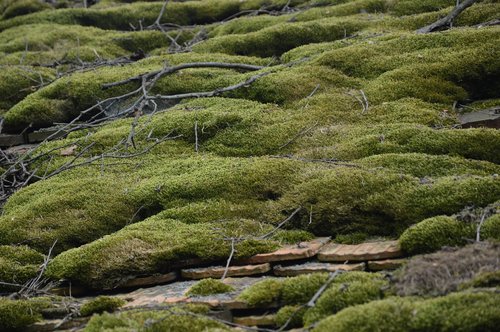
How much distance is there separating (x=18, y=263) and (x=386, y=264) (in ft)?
10.3

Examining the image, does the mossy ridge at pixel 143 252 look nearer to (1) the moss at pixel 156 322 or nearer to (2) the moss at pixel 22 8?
(1) the moss at pixel 156 322

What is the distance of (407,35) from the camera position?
871 cm

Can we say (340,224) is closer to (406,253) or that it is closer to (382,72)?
(406,253)

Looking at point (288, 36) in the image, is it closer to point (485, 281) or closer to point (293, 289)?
point (293, 289)

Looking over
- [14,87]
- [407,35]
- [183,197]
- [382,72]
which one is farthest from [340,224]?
[14,87]

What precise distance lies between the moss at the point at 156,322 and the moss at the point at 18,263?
5.18ft

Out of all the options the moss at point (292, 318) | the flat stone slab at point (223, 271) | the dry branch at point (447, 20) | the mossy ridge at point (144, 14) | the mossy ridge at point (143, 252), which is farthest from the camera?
the mossy ridge at point (144, 14)

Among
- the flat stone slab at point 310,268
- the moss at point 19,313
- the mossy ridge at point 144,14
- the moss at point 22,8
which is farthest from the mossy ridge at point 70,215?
the moss at point 22,8

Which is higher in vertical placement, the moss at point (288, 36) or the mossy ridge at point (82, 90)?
the moss at point (288, 36)

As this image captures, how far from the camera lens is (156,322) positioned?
4281 millimetres

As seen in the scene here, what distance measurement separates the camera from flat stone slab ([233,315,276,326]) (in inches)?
175

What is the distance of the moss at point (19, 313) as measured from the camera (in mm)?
4957

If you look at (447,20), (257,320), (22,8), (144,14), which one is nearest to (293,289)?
(257,320)

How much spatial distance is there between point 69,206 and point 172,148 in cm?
138
